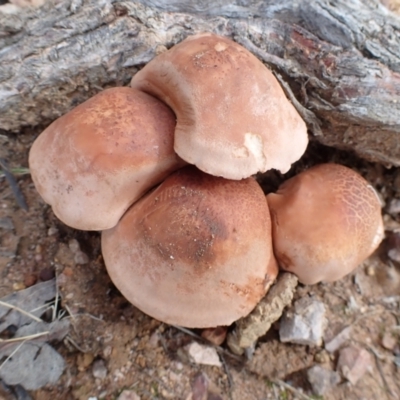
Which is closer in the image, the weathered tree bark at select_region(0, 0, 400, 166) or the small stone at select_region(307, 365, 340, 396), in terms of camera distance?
the weathered tree bark at select_region(0, 0, 400, 166)

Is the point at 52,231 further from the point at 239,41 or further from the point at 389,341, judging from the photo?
the point at 389,341

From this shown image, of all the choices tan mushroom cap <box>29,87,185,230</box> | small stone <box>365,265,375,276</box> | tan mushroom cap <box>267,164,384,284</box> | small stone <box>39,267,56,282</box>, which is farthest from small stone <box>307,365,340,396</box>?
small stone <box>39,267,56,282</box>

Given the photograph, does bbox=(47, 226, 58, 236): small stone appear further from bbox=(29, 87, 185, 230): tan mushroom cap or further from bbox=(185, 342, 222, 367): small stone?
bbox=(185, 342, 222, 367): small stone

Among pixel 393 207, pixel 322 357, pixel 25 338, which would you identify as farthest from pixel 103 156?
pixel 393 207

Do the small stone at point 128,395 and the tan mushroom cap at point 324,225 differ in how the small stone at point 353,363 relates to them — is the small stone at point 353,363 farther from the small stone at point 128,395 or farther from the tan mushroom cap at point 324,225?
the small stone at point 128,395

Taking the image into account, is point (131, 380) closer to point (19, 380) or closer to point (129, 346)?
point (129, 346)

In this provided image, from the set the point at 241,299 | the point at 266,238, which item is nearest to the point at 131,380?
the point at 241,299

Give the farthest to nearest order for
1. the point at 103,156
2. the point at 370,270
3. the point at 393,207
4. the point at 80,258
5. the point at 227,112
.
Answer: the point at 393,207, the point at 370,270, the point at 80,258, the point at 103,156, the point at 227,112

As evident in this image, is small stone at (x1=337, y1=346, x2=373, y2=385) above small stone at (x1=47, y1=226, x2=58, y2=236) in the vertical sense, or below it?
below
